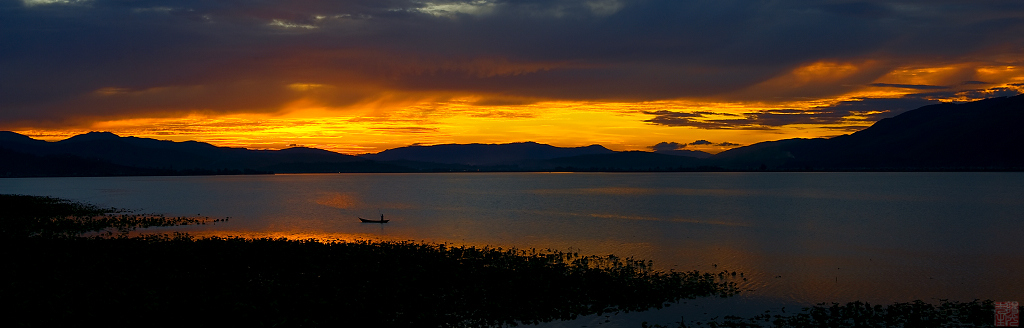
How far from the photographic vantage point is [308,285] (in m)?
27.1

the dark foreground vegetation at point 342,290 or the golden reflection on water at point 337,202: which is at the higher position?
the dark foreground vegetation at point 342,290

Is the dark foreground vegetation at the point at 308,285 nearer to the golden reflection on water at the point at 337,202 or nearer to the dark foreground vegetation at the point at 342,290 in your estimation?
the dark foreground vegetation at the point at 342,290

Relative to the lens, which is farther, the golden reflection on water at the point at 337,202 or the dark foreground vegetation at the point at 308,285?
the golden reflection on water at the point at 337,202

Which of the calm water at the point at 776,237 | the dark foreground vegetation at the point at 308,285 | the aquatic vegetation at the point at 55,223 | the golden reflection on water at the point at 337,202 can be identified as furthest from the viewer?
the golden reflection on water at the point at 337,202

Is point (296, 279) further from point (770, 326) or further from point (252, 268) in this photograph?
point (770, 326)

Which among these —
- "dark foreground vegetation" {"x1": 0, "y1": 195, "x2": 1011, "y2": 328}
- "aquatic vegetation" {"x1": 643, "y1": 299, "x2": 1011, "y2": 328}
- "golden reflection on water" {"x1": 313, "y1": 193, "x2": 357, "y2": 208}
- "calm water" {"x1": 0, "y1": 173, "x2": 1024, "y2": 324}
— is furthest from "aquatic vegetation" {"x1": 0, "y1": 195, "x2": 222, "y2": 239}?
"aquatic vegetation" {"x1": 643, "y1": 299, "x2": 1011, "y2": 328}

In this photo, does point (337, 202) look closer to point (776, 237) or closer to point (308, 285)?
point (776, 237)

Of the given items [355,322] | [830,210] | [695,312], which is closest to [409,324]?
[355,322]

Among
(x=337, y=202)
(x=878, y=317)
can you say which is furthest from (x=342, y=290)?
(x=337, y=202)

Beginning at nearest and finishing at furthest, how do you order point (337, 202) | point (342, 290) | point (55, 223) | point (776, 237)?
point (342, 290) → point (776, 237) → point (55, 223) → point (337, 202)

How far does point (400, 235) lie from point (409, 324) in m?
35.4

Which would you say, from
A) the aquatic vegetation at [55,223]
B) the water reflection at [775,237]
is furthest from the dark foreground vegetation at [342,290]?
the aquatic vegetation at [55,223]

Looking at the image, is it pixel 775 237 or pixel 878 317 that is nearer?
pixel 878 317

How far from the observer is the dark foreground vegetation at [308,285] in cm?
2189
